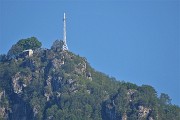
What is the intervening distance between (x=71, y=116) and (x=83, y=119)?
222 centimetres

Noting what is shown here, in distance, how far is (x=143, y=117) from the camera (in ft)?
656

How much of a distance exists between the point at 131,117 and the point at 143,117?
7.20 feet

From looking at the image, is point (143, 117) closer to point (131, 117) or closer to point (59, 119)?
point (131, 117)

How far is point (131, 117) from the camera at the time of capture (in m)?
200

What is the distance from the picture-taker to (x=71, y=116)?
655ft

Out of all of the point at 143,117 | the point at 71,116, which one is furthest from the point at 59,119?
the point at 143,117

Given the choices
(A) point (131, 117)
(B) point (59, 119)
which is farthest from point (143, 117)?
(B) point (59, 119)

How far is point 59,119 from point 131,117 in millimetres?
12880

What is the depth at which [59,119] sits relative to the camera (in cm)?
19975

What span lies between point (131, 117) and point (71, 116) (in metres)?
10.7

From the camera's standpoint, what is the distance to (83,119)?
199875 millimetres

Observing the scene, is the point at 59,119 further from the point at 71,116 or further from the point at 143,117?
the point at 143,117

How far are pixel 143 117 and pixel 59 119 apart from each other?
15.0m
